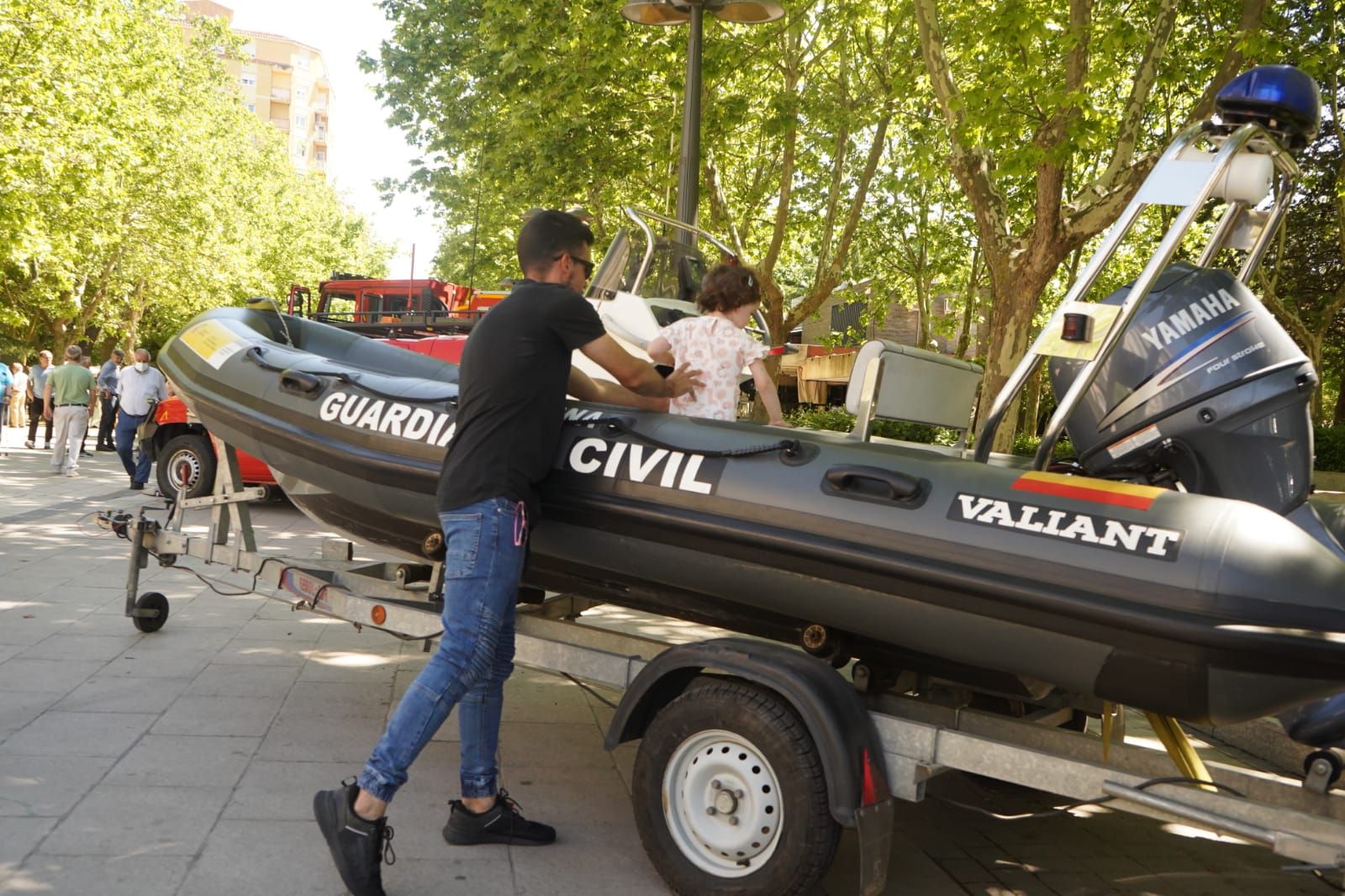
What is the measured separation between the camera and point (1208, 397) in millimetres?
3639

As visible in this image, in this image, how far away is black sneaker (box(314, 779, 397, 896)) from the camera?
133 inches

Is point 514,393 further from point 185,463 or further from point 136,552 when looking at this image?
point 185,463

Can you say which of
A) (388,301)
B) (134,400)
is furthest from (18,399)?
(134,400)

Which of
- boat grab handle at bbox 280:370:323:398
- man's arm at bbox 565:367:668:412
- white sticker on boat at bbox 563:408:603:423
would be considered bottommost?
boat grab handle at bbox 280:370:323:398

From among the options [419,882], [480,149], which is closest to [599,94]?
[480,149]

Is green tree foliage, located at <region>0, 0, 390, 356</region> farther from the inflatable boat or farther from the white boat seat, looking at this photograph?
the white boat seat

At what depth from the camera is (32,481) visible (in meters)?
14.3

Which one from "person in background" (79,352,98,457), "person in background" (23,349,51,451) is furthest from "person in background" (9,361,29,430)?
"person in background" (79,352,98,457)

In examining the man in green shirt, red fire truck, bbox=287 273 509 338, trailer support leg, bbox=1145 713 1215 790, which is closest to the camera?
trailer support leg, bbox=1145 713 1215 790

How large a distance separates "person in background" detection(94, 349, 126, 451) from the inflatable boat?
17079 millimetres

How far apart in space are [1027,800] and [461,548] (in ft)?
8.10

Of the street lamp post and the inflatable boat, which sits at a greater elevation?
the street lamp post

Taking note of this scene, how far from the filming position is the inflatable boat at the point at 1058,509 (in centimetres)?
315

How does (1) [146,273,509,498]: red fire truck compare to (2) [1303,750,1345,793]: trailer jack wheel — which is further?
(1) [146,273,509,498]: red fire truck
